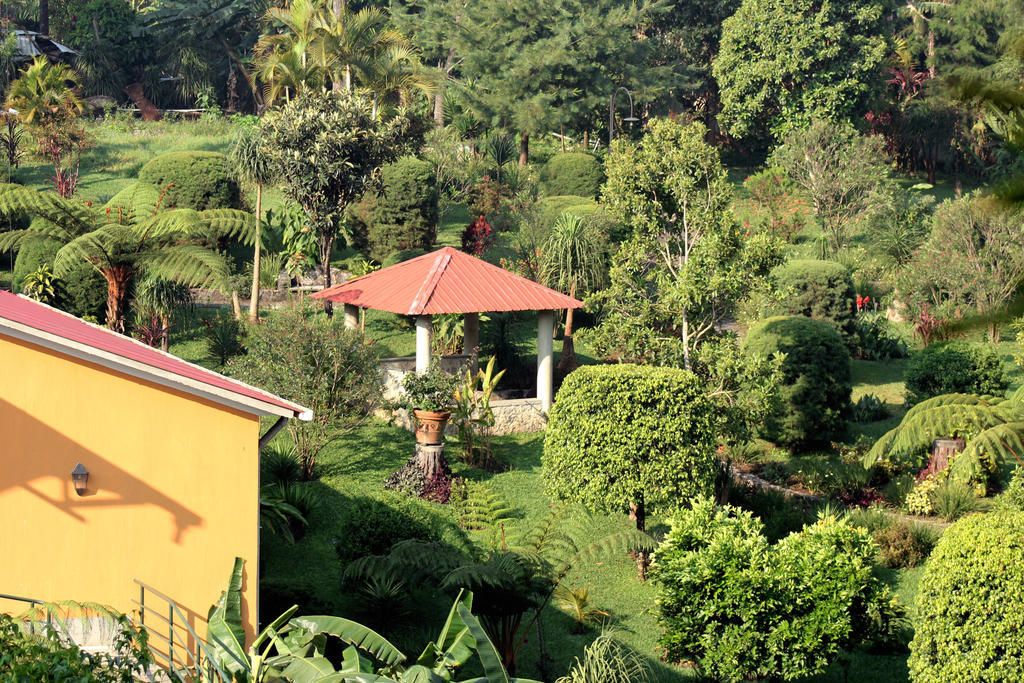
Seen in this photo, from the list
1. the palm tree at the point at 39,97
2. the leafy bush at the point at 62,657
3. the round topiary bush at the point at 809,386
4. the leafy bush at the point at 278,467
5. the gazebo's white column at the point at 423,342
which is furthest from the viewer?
the palm tree at the point at 39,97

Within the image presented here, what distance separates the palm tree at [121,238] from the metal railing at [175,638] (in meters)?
9.23

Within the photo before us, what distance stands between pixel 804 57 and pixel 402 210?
19.1m

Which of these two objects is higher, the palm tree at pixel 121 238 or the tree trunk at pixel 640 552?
the palm tree at pixel 121 238

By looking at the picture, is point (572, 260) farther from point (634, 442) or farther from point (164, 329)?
point (634, 442)

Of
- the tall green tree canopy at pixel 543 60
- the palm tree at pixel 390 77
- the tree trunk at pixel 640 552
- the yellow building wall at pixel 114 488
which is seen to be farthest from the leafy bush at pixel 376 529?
the tall green tree canopy at pixel 543 60

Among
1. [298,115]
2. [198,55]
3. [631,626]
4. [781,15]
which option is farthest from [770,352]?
[198,55]

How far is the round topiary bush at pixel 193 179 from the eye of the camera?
26844 mm

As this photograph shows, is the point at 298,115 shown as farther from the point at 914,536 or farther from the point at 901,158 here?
the point at 901,158

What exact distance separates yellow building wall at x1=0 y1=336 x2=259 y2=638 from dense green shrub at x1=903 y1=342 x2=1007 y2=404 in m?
13.4

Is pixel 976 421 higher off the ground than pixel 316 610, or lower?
higher

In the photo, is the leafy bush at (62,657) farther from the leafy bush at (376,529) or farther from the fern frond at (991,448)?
the fern frond at (991,448)

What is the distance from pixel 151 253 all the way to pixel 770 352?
418 inches

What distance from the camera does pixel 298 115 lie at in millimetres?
22656

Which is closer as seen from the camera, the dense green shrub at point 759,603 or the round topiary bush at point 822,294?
the dense green shrub at point 759,603
